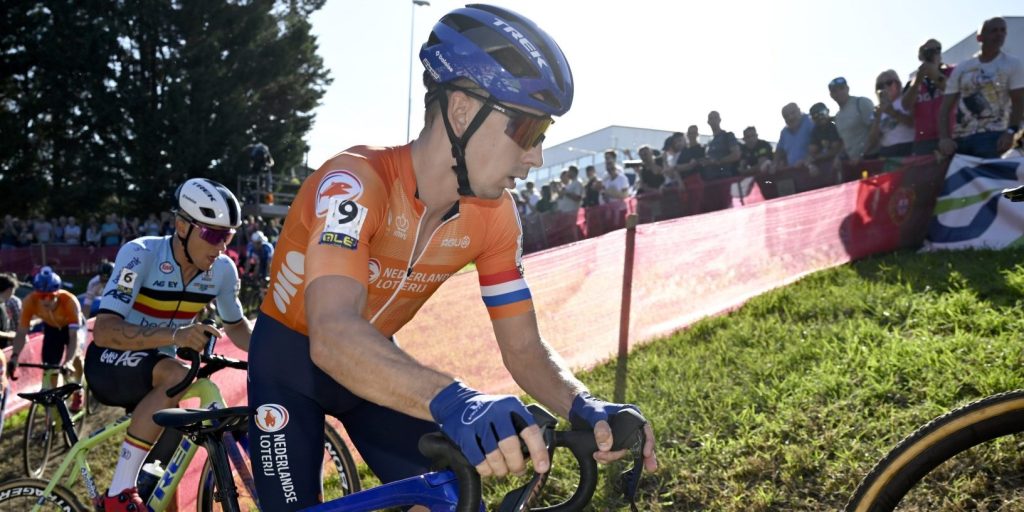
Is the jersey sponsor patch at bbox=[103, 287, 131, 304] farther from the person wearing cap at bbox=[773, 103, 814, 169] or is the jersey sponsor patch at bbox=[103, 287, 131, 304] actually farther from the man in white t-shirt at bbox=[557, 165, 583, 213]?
the man in white t-shirt at bbox=[557, 165, 583, 213]

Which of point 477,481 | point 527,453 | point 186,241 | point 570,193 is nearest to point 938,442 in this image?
point 527,453

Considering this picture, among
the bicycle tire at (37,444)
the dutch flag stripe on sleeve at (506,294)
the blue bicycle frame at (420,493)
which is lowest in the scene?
the bicycle tire at (37,444)

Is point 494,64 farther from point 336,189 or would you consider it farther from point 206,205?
point 206,205

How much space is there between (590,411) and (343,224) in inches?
33.0

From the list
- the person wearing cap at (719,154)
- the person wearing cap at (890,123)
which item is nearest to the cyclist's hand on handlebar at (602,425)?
the person wearing cap at (890,123)

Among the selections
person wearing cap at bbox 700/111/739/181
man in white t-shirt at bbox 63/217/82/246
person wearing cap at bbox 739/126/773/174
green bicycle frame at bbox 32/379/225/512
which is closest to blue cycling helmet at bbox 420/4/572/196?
green bicycle frame at bbox 32/379/225/512

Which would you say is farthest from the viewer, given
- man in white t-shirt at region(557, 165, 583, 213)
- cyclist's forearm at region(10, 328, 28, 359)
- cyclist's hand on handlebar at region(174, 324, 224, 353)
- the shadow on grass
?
man in white t-shirt at region(557, 165, 583, 213)

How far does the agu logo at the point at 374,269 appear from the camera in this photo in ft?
8.51

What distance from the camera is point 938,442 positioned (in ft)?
6.48

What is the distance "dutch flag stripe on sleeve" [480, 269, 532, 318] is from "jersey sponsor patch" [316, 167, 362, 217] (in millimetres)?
673

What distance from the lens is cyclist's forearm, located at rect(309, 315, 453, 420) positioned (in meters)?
1.86

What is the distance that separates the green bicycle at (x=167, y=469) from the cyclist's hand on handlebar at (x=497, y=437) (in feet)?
8.04

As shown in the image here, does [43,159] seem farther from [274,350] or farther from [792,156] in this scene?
[274,350]

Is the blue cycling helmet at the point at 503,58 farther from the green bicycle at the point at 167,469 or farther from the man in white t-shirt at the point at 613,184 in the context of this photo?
the man in white t-shirt at the point at 613,184
